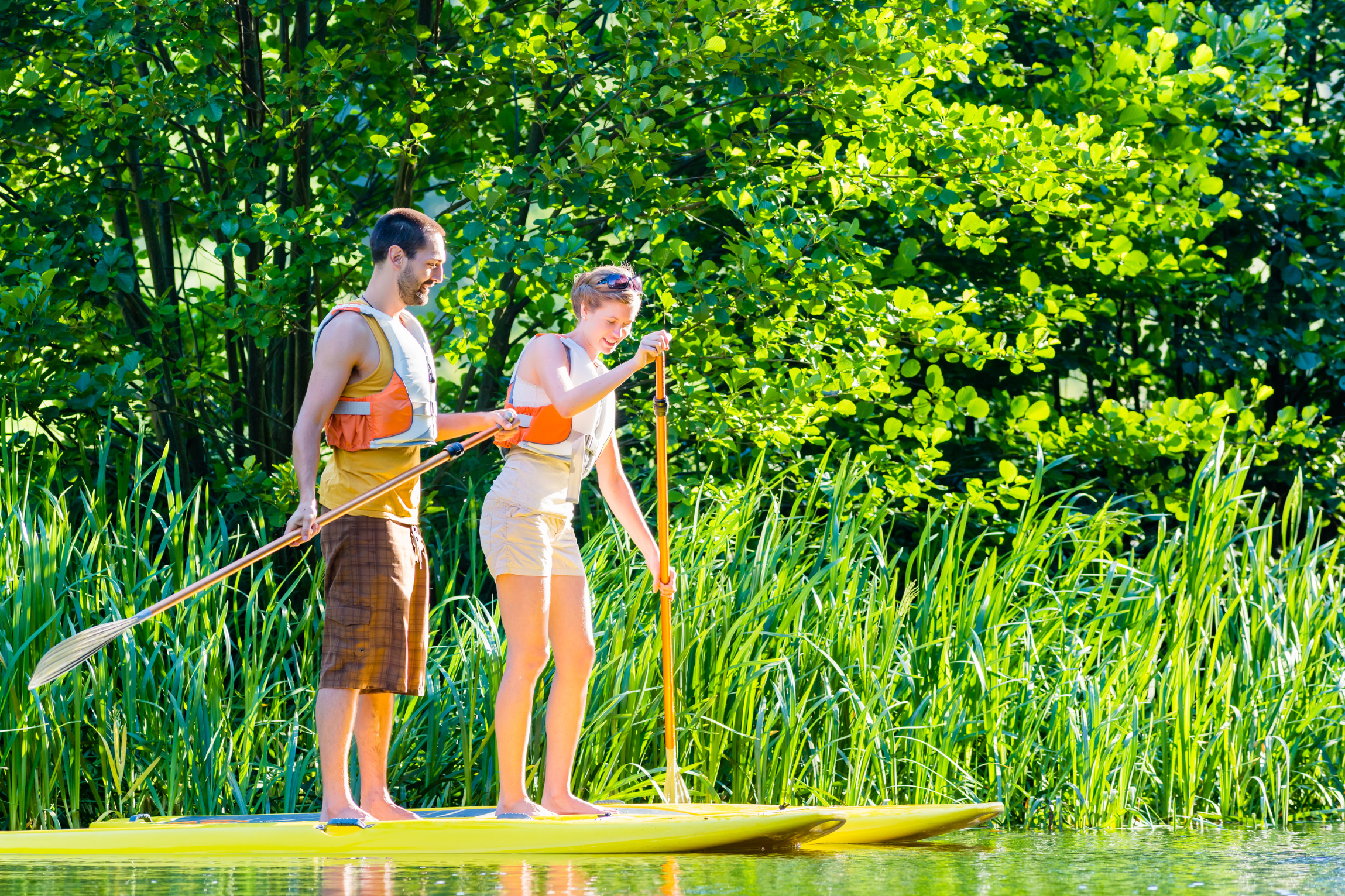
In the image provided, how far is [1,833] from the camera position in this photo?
3.83 meters

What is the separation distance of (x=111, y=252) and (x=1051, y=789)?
3903 millimetres

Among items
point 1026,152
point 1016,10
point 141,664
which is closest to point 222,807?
point 141,664

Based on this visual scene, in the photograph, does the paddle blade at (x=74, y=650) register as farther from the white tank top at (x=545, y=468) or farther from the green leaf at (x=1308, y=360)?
the green leaf at (x=1308, y=360)

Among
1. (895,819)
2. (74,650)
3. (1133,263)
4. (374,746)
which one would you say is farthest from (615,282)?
(1133,263)

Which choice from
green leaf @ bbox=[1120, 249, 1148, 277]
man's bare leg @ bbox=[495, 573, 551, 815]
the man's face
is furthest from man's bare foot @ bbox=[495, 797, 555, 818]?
green leaf @ bbox=[1120, 249, 1148, 277]

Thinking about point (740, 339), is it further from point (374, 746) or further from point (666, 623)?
point (374, 746)

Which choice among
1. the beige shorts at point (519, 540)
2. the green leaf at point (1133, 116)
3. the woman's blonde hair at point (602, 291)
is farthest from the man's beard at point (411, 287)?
the green leaf at point (1133, 116)

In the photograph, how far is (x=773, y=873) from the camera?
349 centimetres

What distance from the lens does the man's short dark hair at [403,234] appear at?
13.1ft

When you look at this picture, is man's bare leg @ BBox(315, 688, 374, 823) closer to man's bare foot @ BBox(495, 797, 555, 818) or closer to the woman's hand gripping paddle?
man's bare foot @ BBox(495, 797, 555, 818)

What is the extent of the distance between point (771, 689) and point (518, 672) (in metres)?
1.17

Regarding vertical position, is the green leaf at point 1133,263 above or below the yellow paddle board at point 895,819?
above

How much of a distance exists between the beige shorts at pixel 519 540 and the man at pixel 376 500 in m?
0.20

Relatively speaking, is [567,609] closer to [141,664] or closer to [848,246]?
[141,664]
